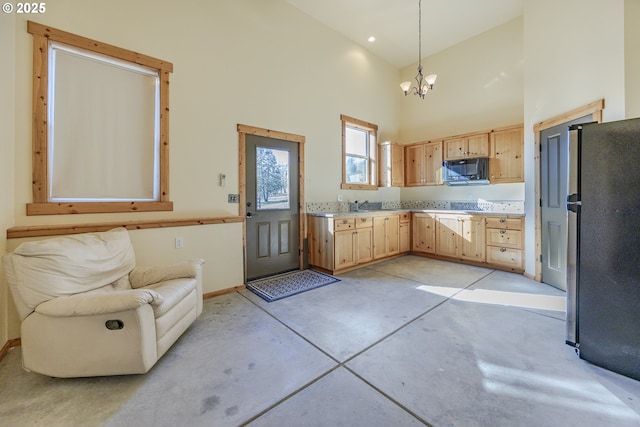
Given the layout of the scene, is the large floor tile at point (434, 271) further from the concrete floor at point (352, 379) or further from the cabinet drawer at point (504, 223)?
the concrete floor at point (352, 379)

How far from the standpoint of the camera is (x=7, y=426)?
4.63 feet

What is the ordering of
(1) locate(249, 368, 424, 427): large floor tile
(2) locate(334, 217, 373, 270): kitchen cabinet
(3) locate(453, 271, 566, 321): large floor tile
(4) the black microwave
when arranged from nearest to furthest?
(1) locate(249, 368, 424, 427): large floor tile
(3) locate(453, 271, 566, 321): large floor tile
(2) locate(334, 217, 373, 270): kitchen cabinet
(4) the black microwave

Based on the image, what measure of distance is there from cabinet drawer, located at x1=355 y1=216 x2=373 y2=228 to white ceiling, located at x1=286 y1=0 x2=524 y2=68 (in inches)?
135

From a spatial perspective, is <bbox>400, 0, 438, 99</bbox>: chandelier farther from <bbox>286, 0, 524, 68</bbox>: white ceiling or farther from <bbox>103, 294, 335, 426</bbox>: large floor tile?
<bbox>103, 294, 335, 426</bbox>: large floor tile

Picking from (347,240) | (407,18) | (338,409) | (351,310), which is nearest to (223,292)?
(351,310)

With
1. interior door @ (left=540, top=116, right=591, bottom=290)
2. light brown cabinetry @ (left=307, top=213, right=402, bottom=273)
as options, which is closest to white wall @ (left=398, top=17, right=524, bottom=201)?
interior door @ (left=540, top=116, right=591, bottom=290)

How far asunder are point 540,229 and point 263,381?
13.0 feet

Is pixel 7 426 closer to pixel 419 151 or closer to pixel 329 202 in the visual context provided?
pixel 329 202

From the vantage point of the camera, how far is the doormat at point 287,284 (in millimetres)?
3329

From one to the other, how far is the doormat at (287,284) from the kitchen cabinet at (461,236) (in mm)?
2330

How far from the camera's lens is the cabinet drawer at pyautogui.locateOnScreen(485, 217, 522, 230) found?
4023 mm

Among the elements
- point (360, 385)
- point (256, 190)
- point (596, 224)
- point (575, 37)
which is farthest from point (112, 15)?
point (575, 37)

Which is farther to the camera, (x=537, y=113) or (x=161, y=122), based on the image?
(x=537, y=113)

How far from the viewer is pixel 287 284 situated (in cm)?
367
